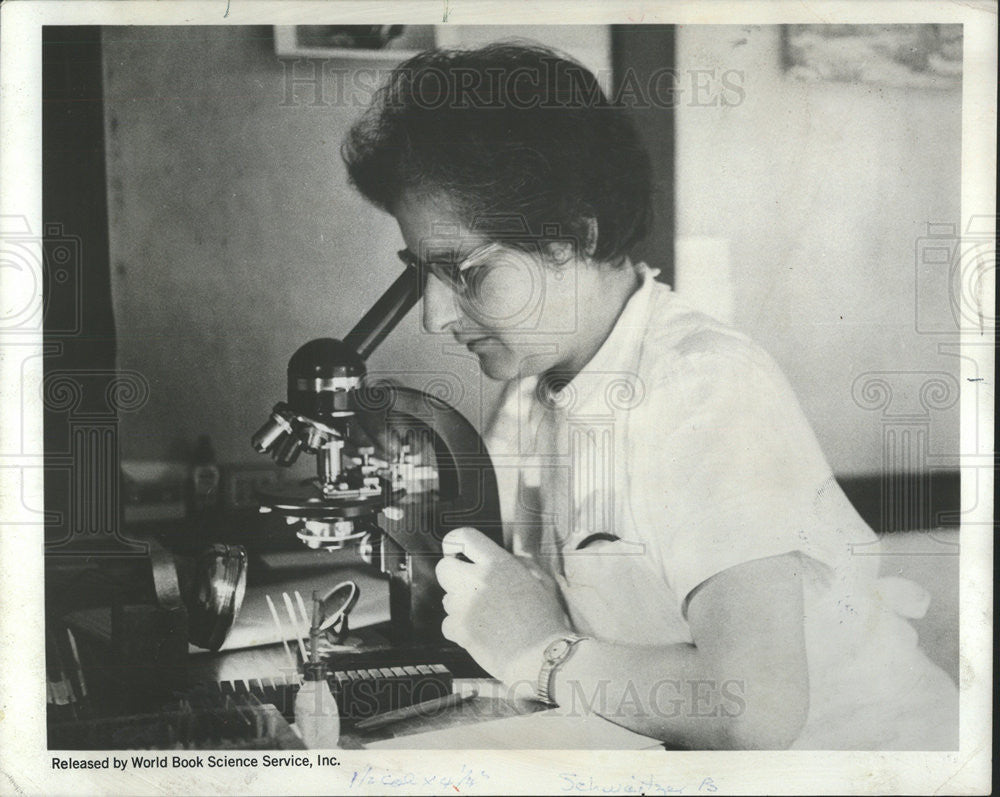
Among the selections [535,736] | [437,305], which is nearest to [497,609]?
[535,736]

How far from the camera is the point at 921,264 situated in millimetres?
1577

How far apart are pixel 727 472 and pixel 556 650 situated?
46 centimetres

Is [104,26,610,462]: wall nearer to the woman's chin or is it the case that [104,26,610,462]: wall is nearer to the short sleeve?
the woman's chin

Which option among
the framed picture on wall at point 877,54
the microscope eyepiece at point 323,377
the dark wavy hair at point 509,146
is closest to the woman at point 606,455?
the dark wavy hair at point 509,146

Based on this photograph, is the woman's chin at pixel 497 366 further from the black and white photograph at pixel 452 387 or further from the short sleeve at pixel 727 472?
the short sleeve at pixel 727 472

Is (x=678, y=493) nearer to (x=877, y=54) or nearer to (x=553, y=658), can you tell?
(x=553, y=658)

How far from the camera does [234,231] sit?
1.55 metres

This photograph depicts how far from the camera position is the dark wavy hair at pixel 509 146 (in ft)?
5.07

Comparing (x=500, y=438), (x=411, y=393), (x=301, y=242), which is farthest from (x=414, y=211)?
(x=500, y=438)

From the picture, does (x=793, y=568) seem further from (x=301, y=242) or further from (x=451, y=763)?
(x=301, y=242)

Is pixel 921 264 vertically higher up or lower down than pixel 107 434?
higher up

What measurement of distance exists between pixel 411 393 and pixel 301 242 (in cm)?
35

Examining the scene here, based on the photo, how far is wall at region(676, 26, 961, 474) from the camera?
156 cm

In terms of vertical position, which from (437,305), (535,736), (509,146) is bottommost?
(535,736)
